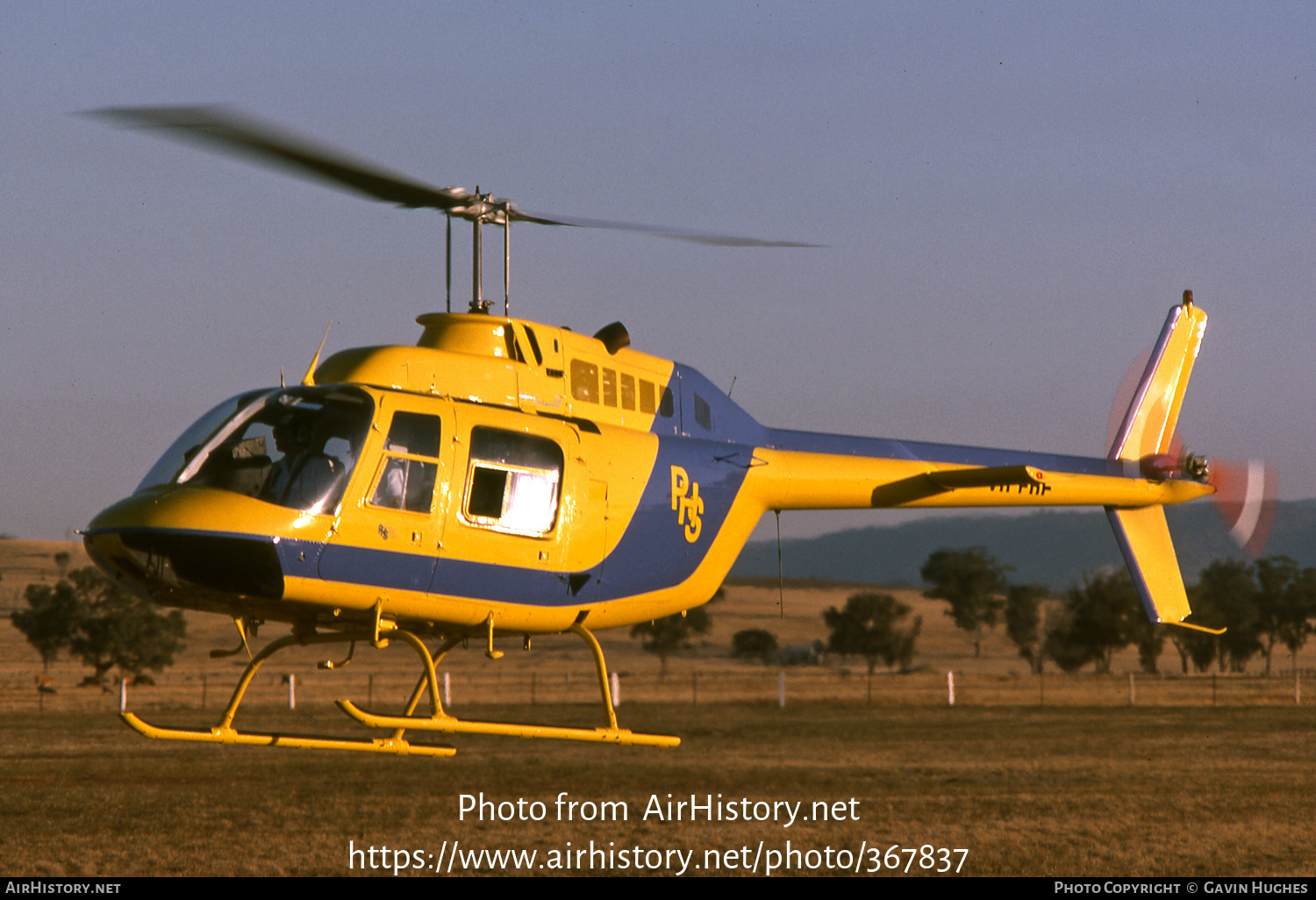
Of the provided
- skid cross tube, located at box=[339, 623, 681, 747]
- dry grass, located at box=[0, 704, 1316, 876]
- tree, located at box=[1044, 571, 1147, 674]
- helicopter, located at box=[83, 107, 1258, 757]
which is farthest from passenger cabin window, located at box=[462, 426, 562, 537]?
tree, located at box=[1044, 571, 1147, 674]

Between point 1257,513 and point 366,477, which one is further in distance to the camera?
point 1257,513

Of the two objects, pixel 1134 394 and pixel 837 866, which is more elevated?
pixel 1134 394

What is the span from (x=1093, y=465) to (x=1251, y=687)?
50026mm

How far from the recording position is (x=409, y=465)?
10492 millimetres

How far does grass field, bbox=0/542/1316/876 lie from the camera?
70.0ft

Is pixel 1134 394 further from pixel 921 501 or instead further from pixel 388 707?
pixel 388 707

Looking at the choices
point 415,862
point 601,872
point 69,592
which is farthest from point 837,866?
point 69,592

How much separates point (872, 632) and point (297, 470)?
73867 mm

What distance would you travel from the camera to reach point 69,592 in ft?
202

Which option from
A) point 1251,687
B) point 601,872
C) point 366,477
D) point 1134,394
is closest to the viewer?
point 366,477

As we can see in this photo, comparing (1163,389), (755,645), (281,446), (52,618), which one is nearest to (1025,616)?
(755,645)

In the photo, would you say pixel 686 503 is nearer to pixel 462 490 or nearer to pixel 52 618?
pixel 462 490

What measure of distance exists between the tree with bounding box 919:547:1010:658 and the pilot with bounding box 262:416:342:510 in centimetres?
10027

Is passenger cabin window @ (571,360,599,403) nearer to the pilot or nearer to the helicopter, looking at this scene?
the helicopter
